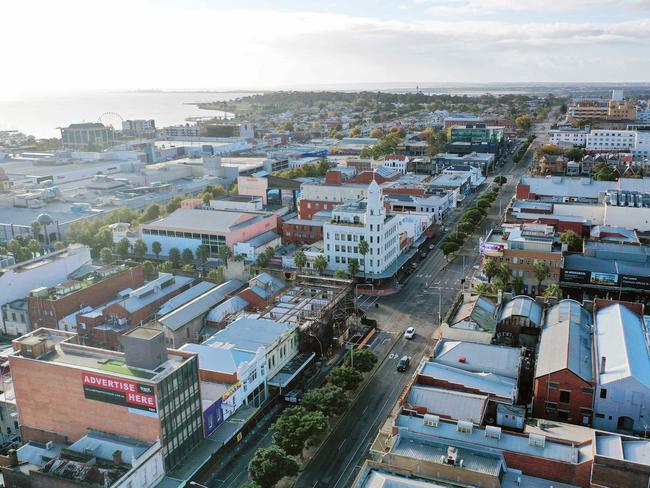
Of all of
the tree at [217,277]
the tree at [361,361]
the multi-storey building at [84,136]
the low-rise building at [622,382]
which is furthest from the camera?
the multi-storey building at [84,136]

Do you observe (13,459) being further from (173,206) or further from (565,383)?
(173,206)

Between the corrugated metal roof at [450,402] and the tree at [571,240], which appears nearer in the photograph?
the corrugated metal roof at [450,402]

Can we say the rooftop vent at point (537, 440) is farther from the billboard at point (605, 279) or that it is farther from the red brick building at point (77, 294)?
the red brick building at point (77, 294)

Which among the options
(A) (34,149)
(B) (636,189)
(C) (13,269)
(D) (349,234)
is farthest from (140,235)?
(A) (34,149)

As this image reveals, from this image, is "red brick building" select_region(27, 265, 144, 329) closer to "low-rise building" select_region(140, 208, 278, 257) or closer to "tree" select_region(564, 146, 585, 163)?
"low-rise building" select_region(140, 208, 278, 257)

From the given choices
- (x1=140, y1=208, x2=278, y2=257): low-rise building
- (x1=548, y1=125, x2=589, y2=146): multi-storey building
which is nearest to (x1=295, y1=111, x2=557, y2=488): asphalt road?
(x1=140, y1=208, x2=278, y2=257): low-rise building

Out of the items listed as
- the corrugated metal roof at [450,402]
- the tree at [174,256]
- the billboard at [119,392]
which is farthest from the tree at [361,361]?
the tree at [174,256]

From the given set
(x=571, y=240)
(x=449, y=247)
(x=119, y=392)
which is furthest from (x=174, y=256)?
(x=571, y=240)
